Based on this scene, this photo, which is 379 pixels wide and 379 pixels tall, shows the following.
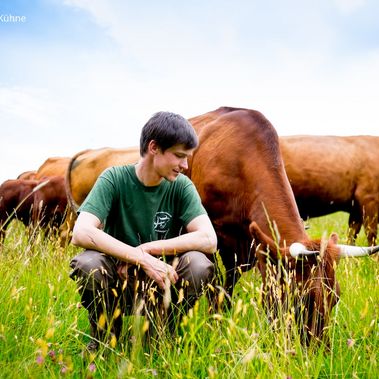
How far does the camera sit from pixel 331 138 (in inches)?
387

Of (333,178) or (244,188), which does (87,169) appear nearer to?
(333,178)

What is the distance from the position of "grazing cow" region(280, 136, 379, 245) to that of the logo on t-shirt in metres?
5.66

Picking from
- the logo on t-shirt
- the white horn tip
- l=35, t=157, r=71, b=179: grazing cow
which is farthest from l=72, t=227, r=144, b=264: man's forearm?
l=35, t=157, r=71, b=179: grazing cow

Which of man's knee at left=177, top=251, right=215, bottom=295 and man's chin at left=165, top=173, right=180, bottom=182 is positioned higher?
man's chin at left=165, top=173, right=180, bottom=182

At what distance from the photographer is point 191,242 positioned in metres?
3.41

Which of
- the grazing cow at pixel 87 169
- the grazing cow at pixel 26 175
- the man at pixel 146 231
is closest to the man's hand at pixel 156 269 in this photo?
the man at pixel 146 231

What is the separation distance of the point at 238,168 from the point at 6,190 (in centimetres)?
572

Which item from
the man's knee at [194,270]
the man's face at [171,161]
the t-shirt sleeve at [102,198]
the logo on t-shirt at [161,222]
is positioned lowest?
the man's knee at [194,270]

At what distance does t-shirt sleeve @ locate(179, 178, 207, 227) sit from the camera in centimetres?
364

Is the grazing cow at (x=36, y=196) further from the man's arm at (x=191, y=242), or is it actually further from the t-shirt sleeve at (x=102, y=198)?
the man's arm at (x=191, y=242)

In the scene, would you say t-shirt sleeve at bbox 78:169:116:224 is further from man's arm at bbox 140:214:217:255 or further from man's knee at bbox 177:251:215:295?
man's knee at bbox 177:251:215:295

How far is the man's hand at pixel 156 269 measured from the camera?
10.0ft

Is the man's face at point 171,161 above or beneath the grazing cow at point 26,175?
above

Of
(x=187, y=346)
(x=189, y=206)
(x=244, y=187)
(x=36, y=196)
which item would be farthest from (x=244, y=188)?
(x=36, y=196)
